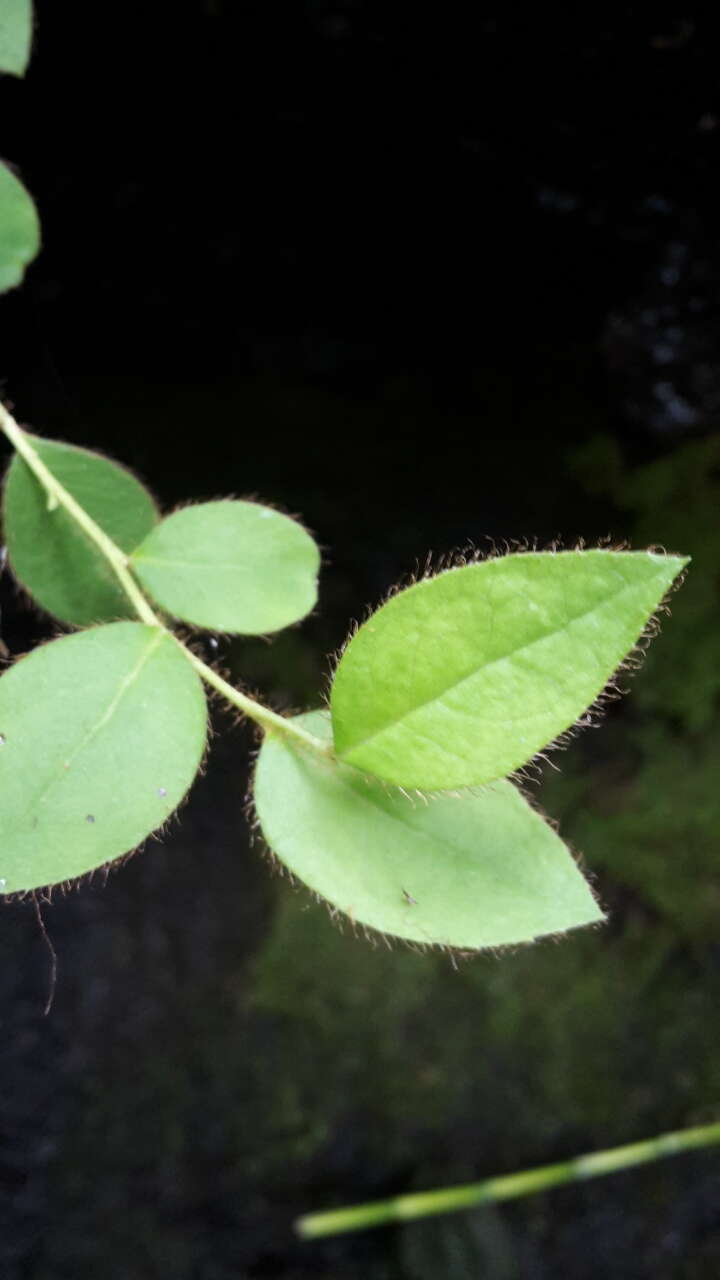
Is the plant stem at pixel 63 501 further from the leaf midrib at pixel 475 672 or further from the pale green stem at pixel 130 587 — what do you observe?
the leaf midrib at pixel 475 672

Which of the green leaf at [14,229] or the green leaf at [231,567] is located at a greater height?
the green leaf at [14,229]

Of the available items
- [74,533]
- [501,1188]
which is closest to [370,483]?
[74,533]

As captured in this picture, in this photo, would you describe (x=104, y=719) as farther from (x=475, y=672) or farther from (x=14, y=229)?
(x=14, y=229)

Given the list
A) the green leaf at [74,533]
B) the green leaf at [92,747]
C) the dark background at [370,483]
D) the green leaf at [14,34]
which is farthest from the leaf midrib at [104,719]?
the dark background at [370,483]

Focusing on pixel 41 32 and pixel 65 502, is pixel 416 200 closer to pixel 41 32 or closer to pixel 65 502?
pixel 41 32

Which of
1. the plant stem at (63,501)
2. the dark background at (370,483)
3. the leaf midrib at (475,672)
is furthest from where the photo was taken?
the dark background at (370,483)

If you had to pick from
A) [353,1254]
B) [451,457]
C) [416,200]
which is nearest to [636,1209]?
[353,1254]
